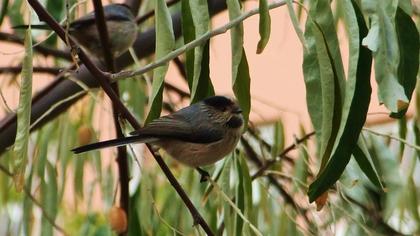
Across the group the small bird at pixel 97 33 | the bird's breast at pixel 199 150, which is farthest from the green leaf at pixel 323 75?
the small bird at pixel 97 33

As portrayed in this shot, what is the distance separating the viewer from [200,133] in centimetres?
222

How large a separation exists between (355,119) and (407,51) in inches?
5.3

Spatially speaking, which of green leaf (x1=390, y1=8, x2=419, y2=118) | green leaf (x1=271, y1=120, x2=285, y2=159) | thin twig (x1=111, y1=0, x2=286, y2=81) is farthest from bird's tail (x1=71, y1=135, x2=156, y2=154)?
green leaf (x1=271, y1=120, x2=285, y2=159)

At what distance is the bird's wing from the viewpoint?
196 centimetres

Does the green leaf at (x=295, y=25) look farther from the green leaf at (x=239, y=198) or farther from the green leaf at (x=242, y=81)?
the green leaf at (x=239, y=198)

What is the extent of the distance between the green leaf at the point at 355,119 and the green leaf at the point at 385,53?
8cm

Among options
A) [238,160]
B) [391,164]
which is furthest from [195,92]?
[391,164]

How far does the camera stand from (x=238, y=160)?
2135mm

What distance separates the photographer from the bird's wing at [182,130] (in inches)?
77.0

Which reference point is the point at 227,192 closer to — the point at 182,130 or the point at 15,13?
the point at 182,130

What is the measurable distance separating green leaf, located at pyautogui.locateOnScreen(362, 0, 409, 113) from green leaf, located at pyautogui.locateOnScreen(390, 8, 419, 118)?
10 centimetres

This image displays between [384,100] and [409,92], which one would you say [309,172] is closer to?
[409,92]

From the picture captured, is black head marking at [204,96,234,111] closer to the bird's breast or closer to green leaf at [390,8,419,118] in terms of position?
the bird's breast

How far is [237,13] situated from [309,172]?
1270 millimetres
